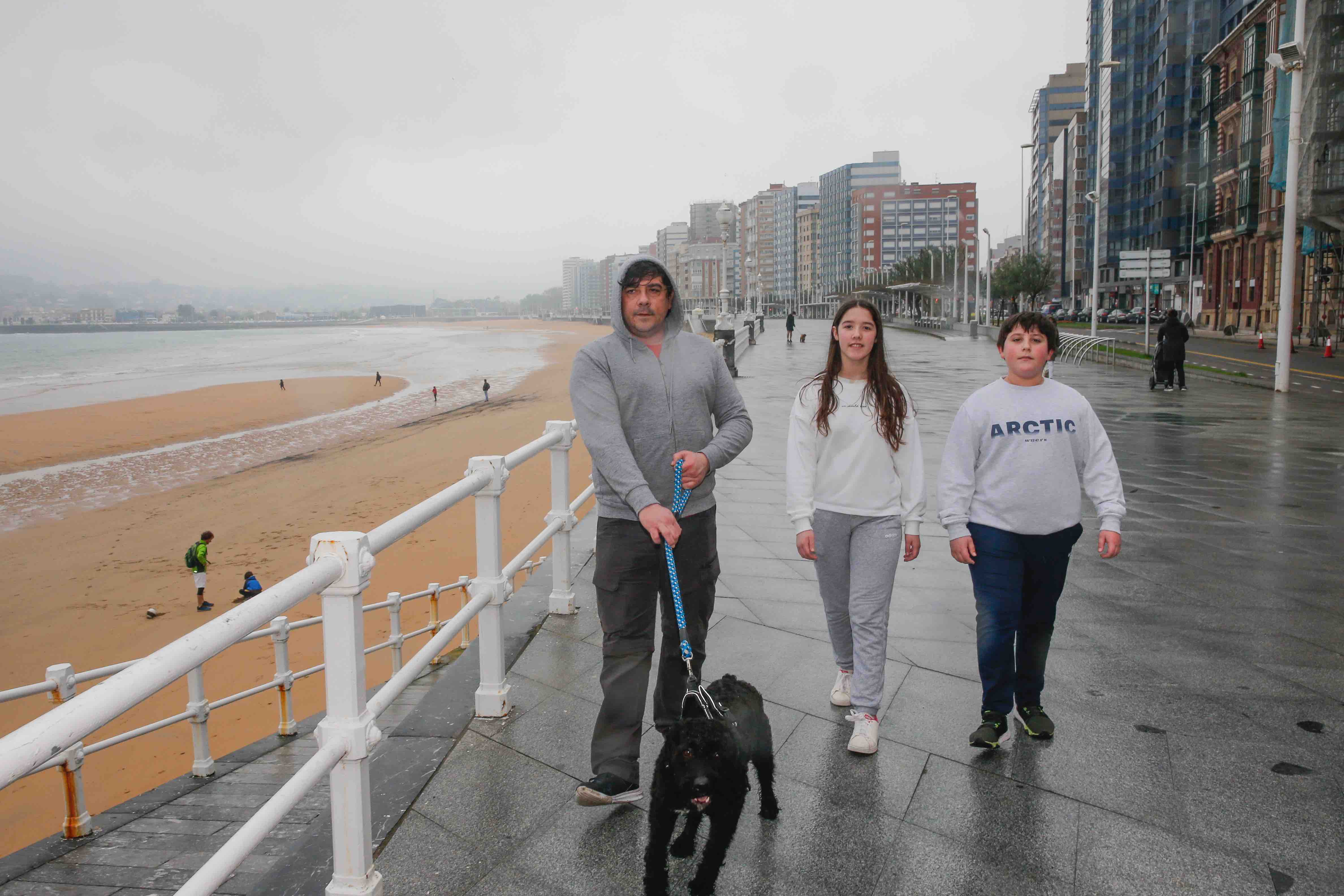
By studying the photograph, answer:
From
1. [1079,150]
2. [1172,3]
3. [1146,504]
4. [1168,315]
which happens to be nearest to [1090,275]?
[1079,150]

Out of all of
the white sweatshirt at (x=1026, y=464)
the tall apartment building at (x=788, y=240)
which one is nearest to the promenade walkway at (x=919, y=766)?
the white sweatshirt at (x=1026, y=464)

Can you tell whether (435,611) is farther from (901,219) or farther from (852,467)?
(901,219)

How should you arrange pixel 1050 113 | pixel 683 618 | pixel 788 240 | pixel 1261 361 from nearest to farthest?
pixel 683 618 < pixel 1261 361 < pixel 1050 113 < pixel 788 240

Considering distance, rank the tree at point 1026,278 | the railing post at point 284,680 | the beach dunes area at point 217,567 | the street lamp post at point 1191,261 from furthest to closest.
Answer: the tree at point 1026,278 < the street lamp post at point 1191,261 < the beach dunes area at point 217,567 < the railing post at point 284,680

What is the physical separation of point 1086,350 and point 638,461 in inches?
1080

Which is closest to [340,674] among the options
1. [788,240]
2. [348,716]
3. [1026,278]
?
[348,716]

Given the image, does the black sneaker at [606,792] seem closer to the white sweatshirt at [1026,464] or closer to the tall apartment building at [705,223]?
the white sweatshirt at [1026,464]

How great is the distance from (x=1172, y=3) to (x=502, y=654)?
245ft

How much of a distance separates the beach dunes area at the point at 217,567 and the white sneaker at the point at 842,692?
5826 millimetres

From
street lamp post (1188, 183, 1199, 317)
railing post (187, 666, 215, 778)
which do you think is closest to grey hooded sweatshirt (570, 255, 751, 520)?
railing post (187, 666, 215, 778)

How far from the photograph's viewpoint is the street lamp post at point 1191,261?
2221 inches

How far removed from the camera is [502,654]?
11.7 ft

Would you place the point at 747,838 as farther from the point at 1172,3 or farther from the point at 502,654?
the point at 1172,3

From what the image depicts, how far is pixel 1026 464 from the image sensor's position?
10.6 ft
